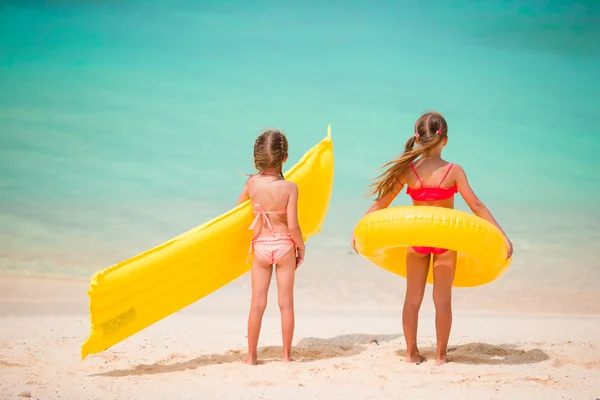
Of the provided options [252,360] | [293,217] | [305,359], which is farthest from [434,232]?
[252,360]

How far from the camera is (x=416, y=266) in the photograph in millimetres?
4695

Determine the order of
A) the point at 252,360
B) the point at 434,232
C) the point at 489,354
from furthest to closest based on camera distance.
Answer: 1. the point at 489,354
2. the point at 252,360
3. the point at 434,232

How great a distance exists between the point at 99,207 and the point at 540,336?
952 centimetres

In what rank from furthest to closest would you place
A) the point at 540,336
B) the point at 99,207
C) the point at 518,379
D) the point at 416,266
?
1. the point at 99,207
2. the point at 540,336
3. the point at 416,266
4. the point at 518,379

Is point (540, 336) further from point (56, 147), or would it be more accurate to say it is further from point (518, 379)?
point (56, 147)

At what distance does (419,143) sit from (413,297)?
1.08 m

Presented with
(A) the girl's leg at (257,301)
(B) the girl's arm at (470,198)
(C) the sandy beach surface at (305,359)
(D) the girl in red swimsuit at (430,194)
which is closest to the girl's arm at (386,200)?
(D) the girl in red swimsuit at (430,194)

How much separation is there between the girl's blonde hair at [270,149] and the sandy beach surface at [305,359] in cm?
137

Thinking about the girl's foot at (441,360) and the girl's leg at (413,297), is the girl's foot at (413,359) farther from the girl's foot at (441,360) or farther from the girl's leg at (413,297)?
the girl's foot at (441,360)

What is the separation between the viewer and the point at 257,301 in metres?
4.56

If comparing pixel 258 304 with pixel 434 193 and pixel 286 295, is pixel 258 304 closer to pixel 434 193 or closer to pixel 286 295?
pixel 286 295

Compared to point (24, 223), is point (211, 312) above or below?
below

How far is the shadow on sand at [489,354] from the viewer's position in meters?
4.77

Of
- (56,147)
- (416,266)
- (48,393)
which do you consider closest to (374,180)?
(416,266)
